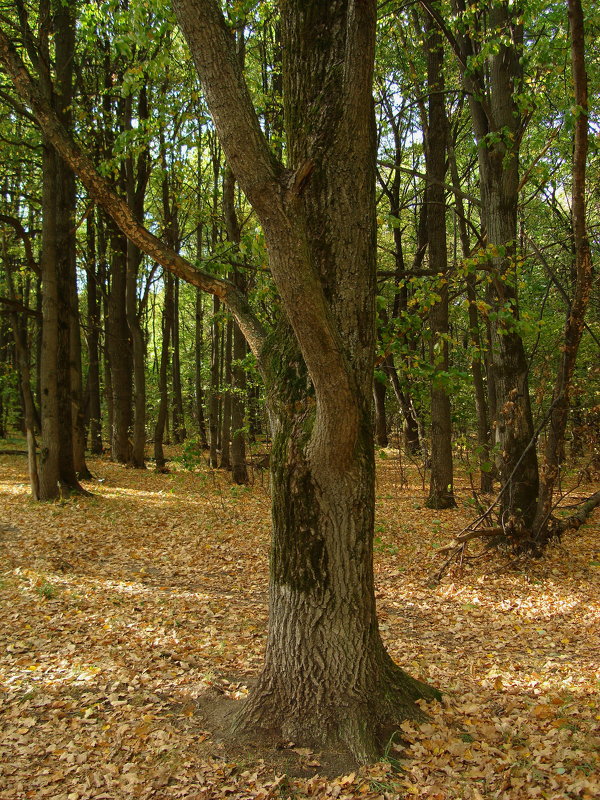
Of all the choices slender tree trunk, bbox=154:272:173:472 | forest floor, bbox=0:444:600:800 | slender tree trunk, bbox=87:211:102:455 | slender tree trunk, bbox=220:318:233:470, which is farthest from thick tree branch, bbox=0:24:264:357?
slender tree trunk, bbox=87:211:102:455

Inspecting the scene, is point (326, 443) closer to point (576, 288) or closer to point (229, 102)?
point (229, 102)

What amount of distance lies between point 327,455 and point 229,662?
2.66 meters

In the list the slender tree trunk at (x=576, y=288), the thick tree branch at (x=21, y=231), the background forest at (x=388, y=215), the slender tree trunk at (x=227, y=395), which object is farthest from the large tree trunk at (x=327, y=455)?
the slender tree trunk at (x=227, y=395)

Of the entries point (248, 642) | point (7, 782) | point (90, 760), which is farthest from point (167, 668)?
point (7, 782)

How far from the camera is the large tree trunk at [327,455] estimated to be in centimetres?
349

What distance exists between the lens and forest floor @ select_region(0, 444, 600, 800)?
3.40 m

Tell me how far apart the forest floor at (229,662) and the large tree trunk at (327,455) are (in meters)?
0.32

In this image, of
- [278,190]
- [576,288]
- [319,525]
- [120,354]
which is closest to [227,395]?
[120,354]

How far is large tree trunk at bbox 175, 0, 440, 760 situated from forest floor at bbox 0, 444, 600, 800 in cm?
32

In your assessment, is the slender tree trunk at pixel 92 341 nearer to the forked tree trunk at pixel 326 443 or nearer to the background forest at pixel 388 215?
the background forest at pixel 388 215

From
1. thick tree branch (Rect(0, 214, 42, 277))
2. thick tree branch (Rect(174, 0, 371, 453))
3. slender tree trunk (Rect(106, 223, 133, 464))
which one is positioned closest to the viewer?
thick tree branch (Rect(174, 0, 371, 453))

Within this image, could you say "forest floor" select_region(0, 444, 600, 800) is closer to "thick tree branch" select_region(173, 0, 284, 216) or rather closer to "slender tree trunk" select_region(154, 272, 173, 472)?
"thick tree branch" select_region(173, 0, 284, 216)

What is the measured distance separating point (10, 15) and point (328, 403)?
1557 centimetres

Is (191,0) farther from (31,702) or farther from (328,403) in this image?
(31,702)
